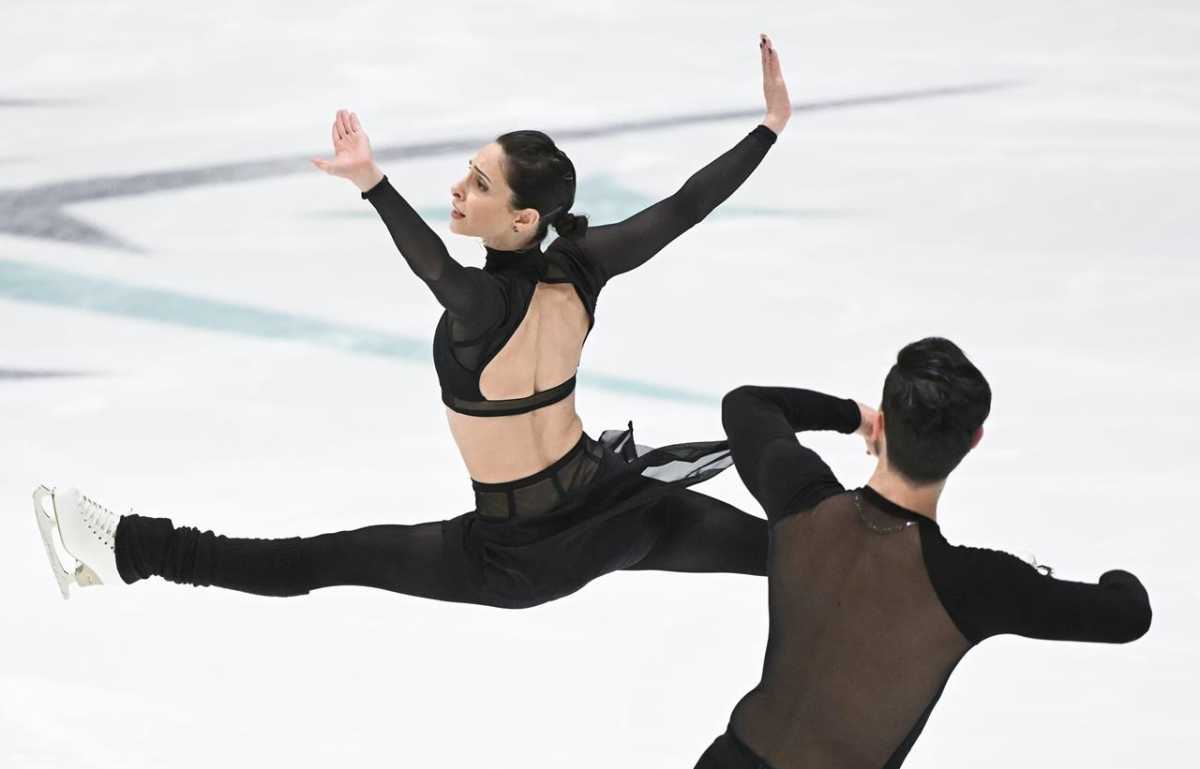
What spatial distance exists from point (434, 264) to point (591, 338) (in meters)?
2.63

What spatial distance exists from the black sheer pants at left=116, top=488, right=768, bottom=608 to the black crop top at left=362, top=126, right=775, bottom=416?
315mm

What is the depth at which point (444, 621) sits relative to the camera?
3863 millimetres

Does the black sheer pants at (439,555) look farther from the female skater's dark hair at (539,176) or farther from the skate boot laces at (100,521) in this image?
the female skater's dark hair at (539,176)

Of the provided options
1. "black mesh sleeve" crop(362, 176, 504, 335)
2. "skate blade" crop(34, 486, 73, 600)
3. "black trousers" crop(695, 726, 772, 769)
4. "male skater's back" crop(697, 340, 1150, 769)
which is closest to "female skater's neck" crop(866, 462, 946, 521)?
"male skater's back" crop(697, 340, 1150, 769)

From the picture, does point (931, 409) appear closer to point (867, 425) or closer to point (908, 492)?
point (908, 492)

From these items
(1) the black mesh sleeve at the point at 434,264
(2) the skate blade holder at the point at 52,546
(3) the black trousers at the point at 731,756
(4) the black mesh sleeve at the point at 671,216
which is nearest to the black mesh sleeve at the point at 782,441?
(3) the black trousers at the point at 731,756

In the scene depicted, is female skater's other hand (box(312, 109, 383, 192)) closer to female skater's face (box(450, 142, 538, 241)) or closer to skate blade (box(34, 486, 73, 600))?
female skater's face (box(450, 142, 538, 241))

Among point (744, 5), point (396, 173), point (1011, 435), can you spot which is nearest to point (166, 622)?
point (1011, 435)

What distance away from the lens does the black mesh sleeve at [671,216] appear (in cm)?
333

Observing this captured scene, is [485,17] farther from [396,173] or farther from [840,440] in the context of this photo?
[840,440]

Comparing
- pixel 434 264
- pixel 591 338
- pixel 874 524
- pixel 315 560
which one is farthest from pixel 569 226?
pixel 591 338

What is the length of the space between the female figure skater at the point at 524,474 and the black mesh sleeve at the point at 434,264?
0.04 ft

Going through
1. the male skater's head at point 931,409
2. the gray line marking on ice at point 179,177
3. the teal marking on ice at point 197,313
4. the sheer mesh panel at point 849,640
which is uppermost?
the gray line marking on ice at point 179,177

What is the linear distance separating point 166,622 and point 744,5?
5.76 meters
